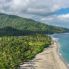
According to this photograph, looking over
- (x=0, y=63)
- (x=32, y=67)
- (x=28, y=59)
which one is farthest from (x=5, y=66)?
(x=28, y=59)

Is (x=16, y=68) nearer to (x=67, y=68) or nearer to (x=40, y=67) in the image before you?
(x=40, y=67)

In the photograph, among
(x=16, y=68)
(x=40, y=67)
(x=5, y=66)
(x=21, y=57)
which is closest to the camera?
(x=5, y=66)

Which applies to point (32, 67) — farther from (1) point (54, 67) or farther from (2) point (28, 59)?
(2) point (28, 59)

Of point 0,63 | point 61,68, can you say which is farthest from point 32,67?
point 0,63

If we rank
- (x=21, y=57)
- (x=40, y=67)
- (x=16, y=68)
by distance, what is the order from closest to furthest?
(x=16, y=68), (x=40, y=67), (x=21, y=57)

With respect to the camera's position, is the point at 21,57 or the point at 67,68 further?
the point at 21,57

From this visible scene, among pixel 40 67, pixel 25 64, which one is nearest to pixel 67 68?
pixel 40 67

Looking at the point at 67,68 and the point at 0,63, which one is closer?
the point at 0,63

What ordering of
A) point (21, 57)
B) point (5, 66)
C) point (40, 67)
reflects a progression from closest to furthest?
point (5, 66) → point (40, 67) → point (21, 57)
